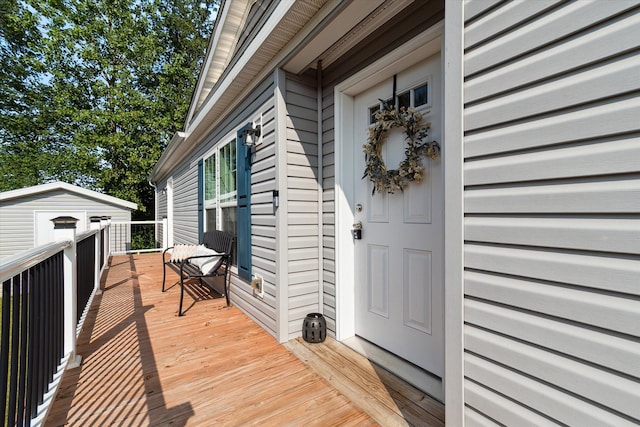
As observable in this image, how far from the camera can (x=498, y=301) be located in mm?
1137

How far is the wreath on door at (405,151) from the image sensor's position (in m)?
2.04

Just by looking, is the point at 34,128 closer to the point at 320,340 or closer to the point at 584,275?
the point at 320,340

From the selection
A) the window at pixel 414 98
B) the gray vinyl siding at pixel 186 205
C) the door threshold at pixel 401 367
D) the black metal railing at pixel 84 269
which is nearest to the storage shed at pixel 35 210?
the gray vinyl siding at pixel 186 205

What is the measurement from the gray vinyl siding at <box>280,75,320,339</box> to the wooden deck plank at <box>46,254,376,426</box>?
486 millimetres

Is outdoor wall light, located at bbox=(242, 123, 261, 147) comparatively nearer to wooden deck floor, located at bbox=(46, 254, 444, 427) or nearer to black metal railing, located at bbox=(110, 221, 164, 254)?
wooden deck floor, located at bbox=(46, 254, 444, 427)

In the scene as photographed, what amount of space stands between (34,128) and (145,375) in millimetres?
16707

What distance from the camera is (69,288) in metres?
2.22

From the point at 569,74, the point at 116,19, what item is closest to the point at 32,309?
the point at 569,74

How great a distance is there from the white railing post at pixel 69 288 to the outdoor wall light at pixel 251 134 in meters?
1.66

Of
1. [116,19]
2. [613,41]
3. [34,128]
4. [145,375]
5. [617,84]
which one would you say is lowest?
[145,375]

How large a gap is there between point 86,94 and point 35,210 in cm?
680

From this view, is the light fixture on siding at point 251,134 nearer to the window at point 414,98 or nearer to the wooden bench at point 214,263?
the wooden bench at point 214,263

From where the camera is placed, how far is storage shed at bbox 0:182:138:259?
8.68 metres

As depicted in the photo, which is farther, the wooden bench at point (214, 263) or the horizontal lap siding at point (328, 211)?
the wooden bench at point (214, 263)
